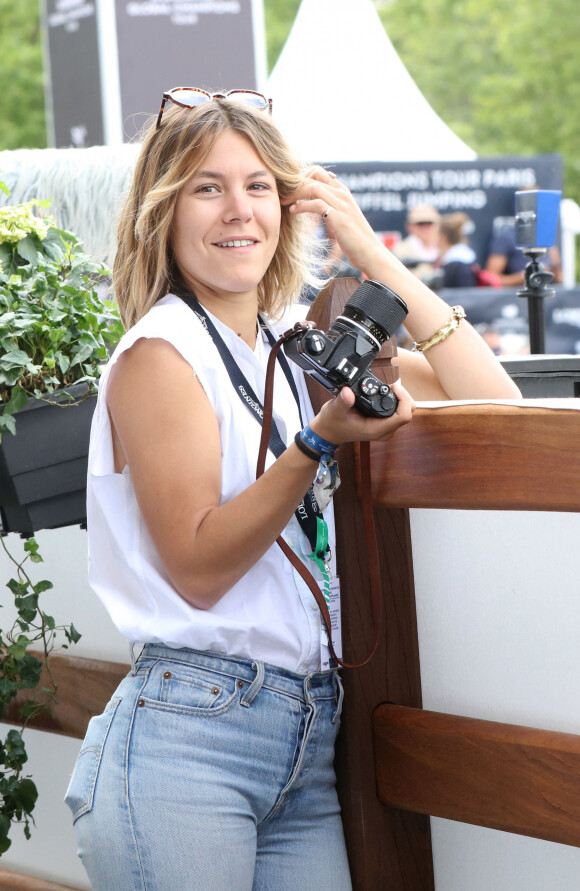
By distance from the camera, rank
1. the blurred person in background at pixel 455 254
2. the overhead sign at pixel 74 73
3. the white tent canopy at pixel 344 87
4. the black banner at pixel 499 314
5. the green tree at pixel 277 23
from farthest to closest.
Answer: the green tree at pixel 277 23
the blurred person in background at pixel 455 254
the black banner at pixel 499 314
the white tent canopy at pixel 344 87
the overhead sign at pixel 74 73

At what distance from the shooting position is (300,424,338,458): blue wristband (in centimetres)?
139

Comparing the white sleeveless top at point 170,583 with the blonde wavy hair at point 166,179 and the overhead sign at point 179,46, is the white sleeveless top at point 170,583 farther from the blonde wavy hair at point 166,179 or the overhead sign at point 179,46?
the overhead sign at point 179,46

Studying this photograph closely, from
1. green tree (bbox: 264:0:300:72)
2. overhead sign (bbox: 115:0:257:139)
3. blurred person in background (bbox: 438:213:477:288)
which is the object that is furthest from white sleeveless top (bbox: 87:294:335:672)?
green tree (bbox: 264:0:300:72)

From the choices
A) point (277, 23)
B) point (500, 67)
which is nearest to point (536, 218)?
point (277, 23)

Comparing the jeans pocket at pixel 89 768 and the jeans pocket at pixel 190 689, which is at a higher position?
the jeans pocket at pixel 190 689

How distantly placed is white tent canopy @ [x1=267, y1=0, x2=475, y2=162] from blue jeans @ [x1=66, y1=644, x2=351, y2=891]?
6.16 metres

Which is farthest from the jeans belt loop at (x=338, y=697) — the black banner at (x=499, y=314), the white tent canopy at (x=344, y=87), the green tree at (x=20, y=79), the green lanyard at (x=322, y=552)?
the green tree at (x=20, y=79)

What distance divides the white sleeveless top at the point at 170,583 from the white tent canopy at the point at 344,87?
596 centimetres

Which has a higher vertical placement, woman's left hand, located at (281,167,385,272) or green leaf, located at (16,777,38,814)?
woman's left hand, located at (281,167,385,272)

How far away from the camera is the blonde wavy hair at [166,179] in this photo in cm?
167

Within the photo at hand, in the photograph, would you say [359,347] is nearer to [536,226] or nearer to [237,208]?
[237,208]

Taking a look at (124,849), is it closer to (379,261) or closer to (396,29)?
(379,261)

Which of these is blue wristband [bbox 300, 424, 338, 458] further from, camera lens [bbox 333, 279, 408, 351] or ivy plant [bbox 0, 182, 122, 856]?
ivy plant [bbox 0, 182, 122, 856]

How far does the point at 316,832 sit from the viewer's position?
1644 mm
